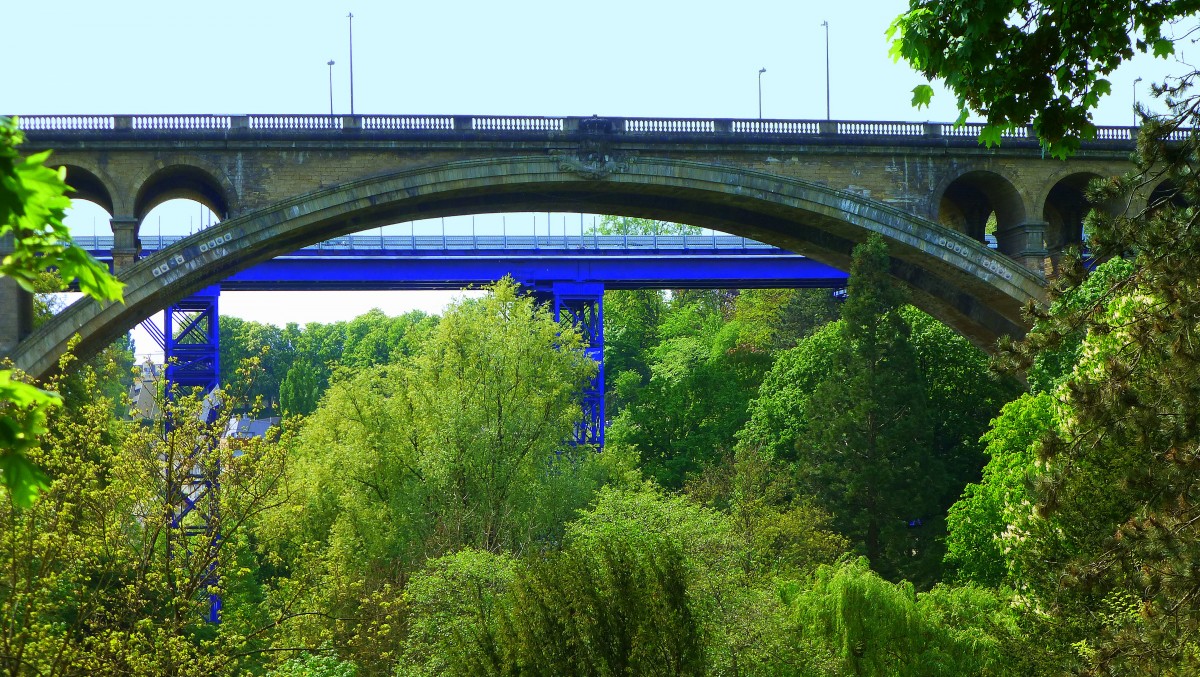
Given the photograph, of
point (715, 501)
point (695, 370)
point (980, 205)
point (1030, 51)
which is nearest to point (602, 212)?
point (715, 501)

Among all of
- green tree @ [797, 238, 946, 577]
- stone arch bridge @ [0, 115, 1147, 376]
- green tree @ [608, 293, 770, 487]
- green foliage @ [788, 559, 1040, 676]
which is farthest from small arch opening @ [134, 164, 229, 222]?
green tree @ [608, 293, 770, 487]

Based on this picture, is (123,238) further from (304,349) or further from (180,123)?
(304,349)

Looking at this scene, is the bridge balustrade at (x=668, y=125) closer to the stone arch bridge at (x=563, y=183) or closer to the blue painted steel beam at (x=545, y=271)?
the stone arch bridge at (x=563, y=183)

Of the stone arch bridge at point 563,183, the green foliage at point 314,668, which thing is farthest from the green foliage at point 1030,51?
the stone arch bridge at point 563,183

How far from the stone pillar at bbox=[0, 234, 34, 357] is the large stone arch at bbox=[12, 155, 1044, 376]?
0.44 metres

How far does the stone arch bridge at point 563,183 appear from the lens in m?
27.8

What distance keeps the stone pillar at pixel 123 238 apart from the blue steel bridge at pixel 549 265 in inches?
624

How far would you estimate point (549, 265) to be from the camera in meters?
45.2

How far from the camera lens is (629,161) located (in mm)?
29766

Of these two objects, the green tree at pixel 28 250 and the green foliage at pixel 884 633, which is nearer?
the green tree at pixel 28 250

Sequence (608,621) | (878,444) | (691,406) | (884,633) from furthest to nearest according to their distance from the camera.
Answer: (691,406)
(878,444)
(884,633)
(608,621)

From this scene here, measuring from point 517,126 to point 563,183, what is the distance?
1.66m

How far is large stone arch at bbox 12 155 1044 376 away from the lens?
2770 cm

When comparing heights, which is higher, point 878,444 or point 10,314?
point 10,314
